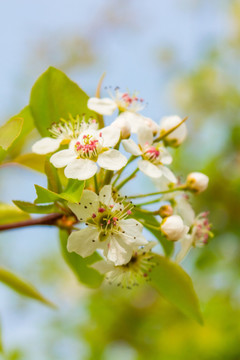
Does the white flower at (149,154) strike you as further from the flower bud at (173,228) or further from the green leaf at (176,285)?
the green leaf at (176,285)

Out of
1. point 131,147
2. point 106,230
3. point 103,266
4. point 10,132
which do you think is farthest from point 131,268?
point 10,132

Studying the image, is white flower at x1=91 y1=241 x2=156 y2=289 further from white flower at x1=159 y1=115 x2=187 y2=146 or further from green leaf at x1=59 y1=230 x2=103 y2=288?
white flower at x1=159 y1=115 x2=187 y2=146

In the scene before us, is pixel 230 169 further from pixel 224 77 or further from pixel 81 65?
pixel 81 65

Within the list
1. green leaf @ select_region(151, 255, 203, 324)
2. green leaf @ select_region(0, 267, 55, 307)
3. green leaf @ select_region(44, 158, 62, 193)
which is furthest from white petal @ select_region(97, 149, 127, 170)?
green leaf @ select_region(0, 267, 55, 307)

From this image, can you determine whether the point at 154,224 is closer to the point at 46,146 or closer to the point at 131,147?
the point at 131,147

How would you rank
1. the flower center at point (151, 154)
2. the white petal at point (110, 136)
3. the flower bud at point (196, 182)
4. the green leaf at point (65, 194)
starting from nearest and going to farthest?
the green leaf at point (65, 194)
the white petal at point (110, 136)
the flower center at point (151, 154)
the flower bud at point (196, 182)

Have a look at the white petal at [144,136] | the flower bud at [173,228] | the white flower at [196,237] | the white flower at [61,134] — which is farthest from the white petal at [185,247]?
the white flower at [61,134]
